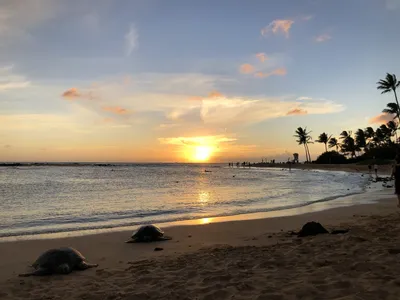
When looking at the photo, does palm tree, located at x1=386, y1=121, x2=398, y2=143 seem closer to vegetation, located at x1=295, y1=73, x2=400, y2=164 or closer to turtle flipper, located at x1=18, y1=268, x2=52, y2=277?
vegetation, located at x1=295, y1=73, x2=400, y2=164

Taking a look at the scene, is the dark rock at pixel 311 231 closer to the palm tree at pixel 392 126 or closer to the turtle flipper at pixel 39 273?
the turtle flipper at pixel 39 273

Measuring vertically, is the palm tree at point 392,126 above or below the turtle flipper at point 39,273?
above

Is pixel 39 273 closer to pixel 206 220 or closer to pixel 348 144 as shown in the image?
pixel 206 220

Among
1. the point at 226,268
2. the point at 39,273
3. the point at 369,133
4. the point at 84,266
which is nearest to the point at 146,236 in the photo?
the point at 84,266

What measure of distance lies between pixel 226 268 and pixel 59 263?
308cm

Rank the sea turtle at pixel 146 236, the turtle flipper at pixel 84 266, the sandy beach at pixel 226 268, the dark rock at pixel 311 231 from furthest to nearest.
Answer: the sea turtle at pixel 146 236, the dark rock at pixel 311 231, the turtle flipper at pixel 84 266, the sandy beach at pixel 226 268

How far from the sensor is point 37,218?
42.9 feet

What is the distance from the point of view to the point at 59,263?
251 inches

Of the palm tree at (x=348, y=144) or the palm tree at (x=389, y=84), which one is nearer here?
the palm tree at (x=389, y=84)

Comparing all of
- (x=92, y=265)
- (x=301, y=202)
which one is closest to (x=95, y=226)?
(x=92, y=265)

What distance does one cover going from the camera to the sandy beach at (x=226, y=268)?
4688 mm

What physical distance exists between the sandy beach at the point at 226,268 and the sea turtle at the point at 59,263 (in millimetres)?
188

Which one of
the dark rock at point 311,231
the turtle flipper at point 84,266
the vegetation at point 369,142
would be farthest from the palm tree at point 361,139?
the turtle flipper at point 84,266

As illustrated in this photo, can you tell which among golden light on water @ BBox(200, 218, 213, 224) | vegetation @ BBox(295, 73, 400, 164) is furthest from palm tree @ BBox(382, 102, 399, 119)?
golden light on water @ BBox(200, 218, 213, 224)
